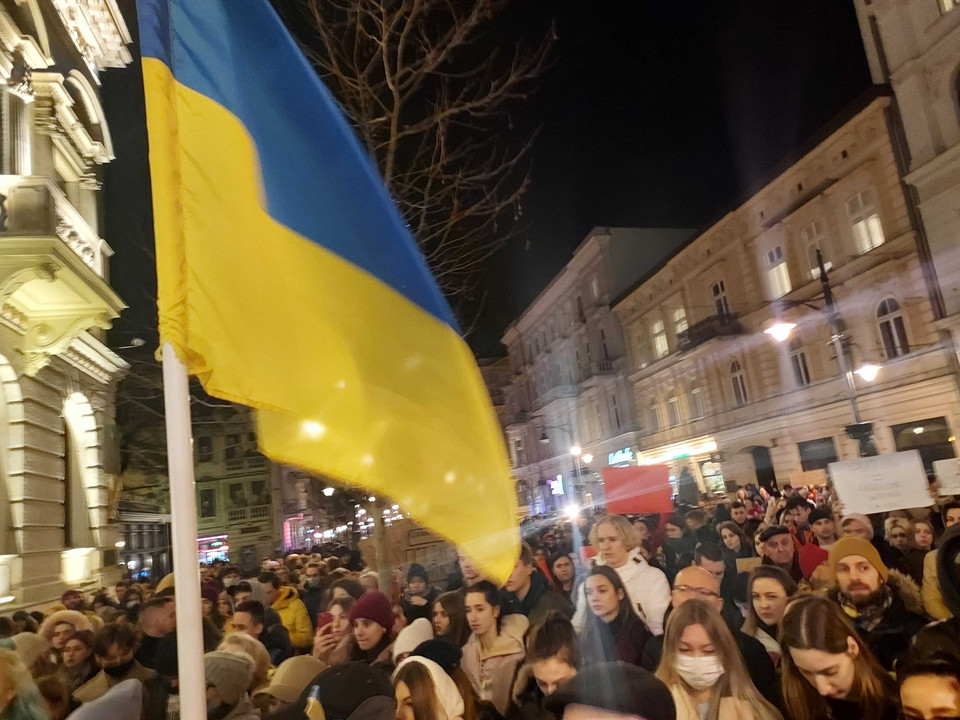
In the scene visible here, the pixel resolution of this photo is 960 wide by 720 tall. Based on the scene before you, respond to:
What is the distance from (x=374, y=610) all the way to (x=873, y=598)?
2204 millimetres

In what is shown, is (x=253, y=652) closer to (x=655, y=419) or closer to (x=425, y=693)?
(x=425, y=693)

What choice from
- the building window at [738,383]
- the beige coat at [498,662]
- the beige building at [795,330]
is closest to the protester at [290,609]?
the beige coat at [498,662]

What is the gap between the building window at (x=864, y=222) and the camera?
362 inches

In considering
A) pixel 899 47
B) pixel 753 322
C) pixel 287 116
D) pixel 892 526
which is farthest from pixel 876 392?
pixel 287 116

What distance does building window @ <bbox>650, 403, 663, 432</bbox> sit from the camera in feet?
33.0

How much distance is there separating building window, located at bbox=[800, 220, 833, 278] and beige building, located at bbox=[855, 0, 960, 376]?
53.9 inches

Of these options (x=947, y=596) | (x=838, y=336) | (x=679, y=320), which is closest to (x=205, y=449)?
(x=947, y=596)

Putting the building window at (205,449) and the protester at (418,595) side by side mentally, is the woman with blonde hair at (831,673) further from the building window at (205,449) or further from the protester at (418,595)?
the building window at (205,449)

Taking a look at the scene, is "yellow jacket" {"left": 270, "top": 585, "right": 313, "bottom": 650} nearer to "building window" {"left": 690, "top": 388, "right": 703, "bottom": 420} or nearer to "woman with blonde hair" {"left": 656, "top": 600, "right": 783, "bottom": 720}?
"woman with blonde hair" {"left": 656, "top": 600, "right": 783, "bottom": 720}

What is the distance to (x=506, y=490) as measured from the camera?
168cm

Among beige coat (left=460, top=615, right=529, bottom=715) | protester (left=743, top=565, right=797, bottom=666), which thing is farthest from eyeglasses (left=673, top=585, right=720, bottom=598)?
beige coat (left=460, top=615, right=529, bottom=715)

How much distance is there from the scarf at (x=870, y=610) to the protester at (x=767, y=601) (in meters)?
0.23

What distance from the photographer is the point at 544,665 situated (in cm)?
249

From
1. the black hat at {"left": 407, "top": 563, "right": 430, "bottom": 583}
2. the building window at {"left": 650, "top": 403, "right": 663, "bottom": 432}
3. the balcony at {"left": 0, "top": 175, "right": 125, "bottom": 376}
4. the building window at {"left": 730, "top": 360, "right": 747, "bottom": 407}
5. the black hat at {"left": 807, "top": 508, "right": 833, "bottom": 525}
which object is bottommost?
the black hat at {"left": 407, "top": 563, "right": 430, "bottom": 583}
